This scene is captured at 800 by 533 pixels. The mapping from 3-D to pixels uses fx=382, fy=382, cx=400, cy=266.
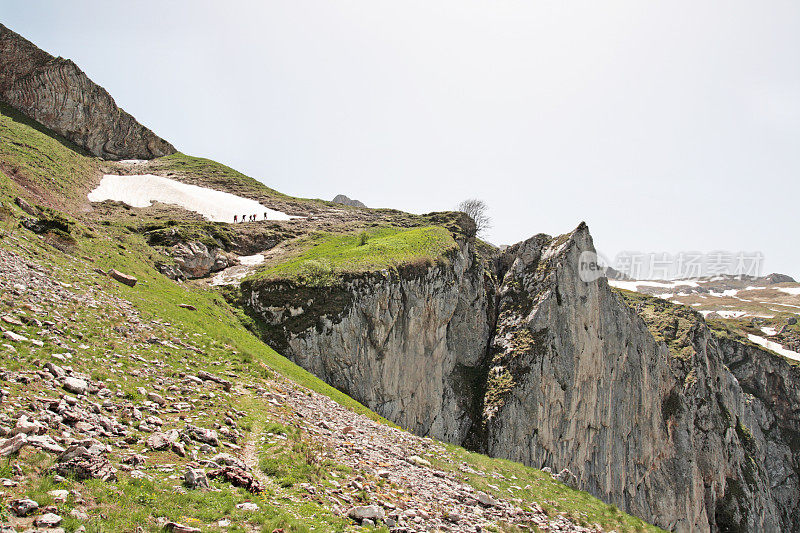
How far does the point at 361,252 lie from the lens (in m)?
38.7

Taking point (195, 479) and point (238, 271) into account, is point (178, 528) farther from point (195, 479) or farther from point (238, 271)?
point (238, 271)

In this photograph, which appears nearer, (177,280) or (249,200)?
(177,280)

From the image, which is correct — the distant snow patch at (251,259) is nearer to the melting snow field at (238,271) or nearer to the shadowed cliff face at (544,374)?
the melting snow field at (238,271)

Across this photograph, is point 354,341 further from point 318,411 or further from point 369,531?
point 369,531

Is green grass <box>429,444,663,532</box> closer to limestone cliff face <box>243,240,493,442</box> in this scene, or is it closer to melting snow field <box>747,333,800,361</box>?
limestone cliff face <box>243,240,493,442</box>

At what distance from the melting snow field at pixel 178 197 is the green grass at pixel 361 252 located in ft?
46.2

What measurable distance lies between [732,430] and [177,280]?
80.6 metres

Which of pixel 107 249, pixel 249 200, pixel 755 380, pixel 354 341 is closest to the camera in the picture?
pixel 107 249

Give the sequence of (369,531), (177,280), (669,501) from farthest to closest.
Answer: (669,501)
(177,280)
(369,531)

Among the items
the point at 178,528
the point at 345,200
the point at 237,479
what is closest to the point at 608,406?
the point at 237,479

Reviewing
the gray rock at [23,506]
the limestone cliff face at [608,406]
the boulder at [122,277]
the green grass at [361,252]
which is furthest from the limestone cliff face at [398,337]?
the gray rock at [23,506]

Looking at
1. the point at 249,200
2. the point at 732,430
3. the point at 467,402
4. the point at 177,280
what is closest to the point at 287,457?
the point at 177,280

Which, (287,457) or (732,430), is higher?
(287,457)

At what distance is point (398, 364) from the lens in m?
35.8
